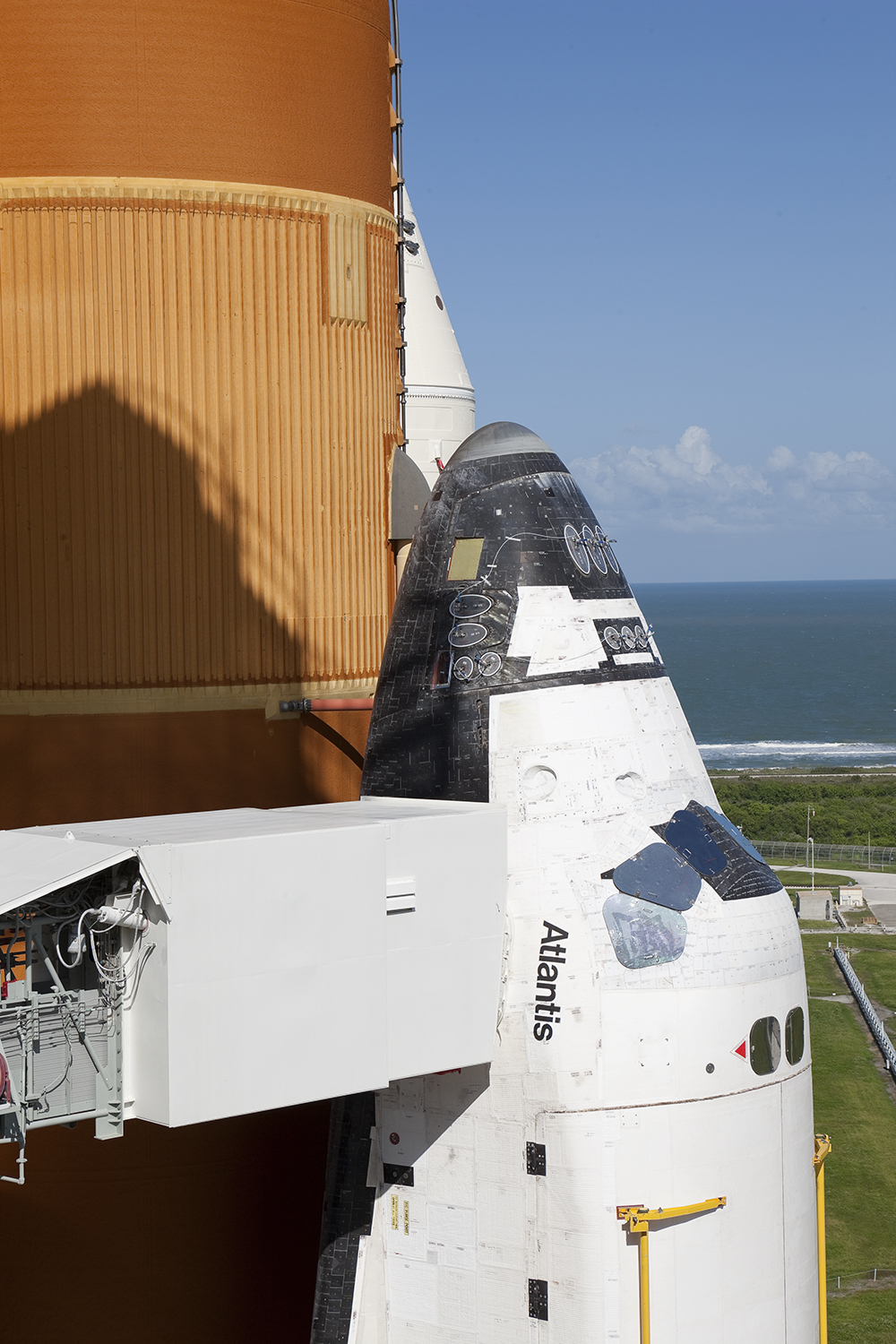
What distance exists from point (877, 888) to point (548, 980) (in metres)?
63.6

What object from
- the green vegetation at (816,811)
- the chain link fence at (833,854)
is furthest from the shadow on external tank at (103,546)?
the green vegetation at (816,811)

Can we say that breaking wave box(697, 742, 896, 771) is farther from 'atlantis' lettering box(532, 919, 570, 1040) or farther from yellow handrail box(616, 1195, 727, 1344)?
yellow handrail box(616, 1195, 727, 1344)

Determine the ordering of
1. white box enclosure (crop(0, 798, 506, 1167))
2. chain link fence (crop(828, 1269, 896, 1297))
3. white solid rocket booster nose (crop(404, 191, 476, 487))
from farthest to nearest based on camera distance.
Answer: white solid rocket booster nose (crop(404, 191, 476, 487))
chain link fence (crop(828, 1269, 896, 1297))
white box enclosure (crop(0, 798, 506, 1167))

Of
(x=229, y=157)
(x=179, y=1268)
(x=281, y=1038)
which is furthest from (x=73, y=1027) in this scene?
(x=229, y=157)

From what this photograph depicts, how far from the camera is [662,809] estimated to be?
19922mm

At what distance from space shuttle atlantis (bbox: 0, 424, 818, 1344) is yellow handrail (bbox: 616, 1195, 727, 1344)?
3cm

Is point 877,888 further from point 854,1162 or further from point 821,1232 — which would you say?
point 821,1232

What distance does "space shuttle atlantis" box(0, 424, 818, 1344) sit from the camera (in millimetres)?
16953

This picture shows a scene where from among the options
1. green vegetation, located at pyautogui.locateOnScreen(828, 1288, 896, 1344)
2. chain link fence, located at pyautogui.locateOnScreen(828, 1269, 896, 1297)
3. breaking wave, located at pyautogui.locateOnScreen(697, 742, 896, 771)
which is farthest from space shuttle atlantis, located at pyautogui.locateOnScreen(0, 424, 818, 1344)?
breaking wave, located at pyautogui.locateOnScreen(697, 742, 896, 771)

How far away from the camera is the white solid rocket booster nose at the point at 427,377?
45.4 metres

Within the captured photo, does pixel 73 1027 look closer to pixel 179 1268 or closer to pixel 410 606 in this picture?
pixel 410 606

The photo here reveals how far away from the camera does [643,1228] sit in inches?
717

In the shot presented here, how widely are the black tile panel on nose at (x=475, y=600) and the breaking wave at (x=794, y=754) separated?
136 m

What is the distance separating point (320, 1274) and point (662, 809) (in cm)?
759
